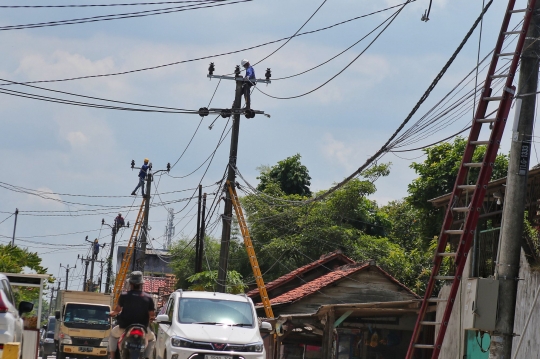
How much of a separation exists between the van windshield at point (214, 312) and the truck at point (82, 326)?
12718 millimetres

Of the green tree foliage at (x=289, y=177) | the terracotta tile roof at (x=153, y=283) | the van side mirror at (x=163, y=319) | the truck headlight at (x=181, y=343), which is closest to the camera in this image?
the truck headlight at (x=181, y=343)

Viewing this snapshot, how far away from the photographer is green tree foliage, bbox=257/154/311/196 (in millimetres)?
53909

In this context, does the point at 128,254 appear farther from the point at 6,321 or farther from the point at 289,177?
the point at 6,321

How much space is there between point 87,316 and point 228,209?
19.7 feet

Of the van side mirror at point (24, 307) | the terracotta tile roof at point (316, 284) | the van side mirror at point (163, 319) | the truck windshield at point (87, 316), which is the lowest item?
the truck windshield at point (87, 316)

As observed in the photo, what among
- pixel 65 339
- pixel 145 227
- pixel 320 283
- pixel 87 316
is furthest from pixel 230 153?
Result: pixel 145 227

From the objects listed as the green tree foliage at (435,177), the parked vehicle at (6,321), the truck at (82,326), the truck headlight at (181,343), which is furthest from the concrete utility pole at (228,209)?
the parked vehicle at (6,321)

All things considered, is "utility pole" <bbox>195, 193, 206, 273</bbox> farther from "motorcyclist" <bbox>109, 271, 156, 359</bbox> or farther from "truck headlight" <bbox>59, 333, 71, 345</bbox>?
"motorcyclist" <bbox>109, 271, 156, 359</bbox>

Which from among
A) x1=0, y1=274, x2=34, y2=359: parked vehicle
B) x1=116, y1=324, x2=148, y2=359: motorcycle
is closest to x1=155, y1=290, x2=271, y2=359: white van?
x1=116, y1=324, x2=148, y2=359: motorcycle

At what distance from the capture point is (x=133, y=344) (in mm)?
11945

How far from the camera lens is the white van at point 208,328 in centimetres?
1372

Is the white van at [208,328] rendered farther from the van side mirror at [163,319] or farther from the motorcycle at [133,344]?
the motorcycle at [133,344]

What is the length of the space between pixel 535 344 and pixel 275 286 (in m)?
23.3

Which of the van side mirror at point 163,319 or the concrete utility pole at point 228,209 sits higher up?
the concrete utility pole at point 228,209
